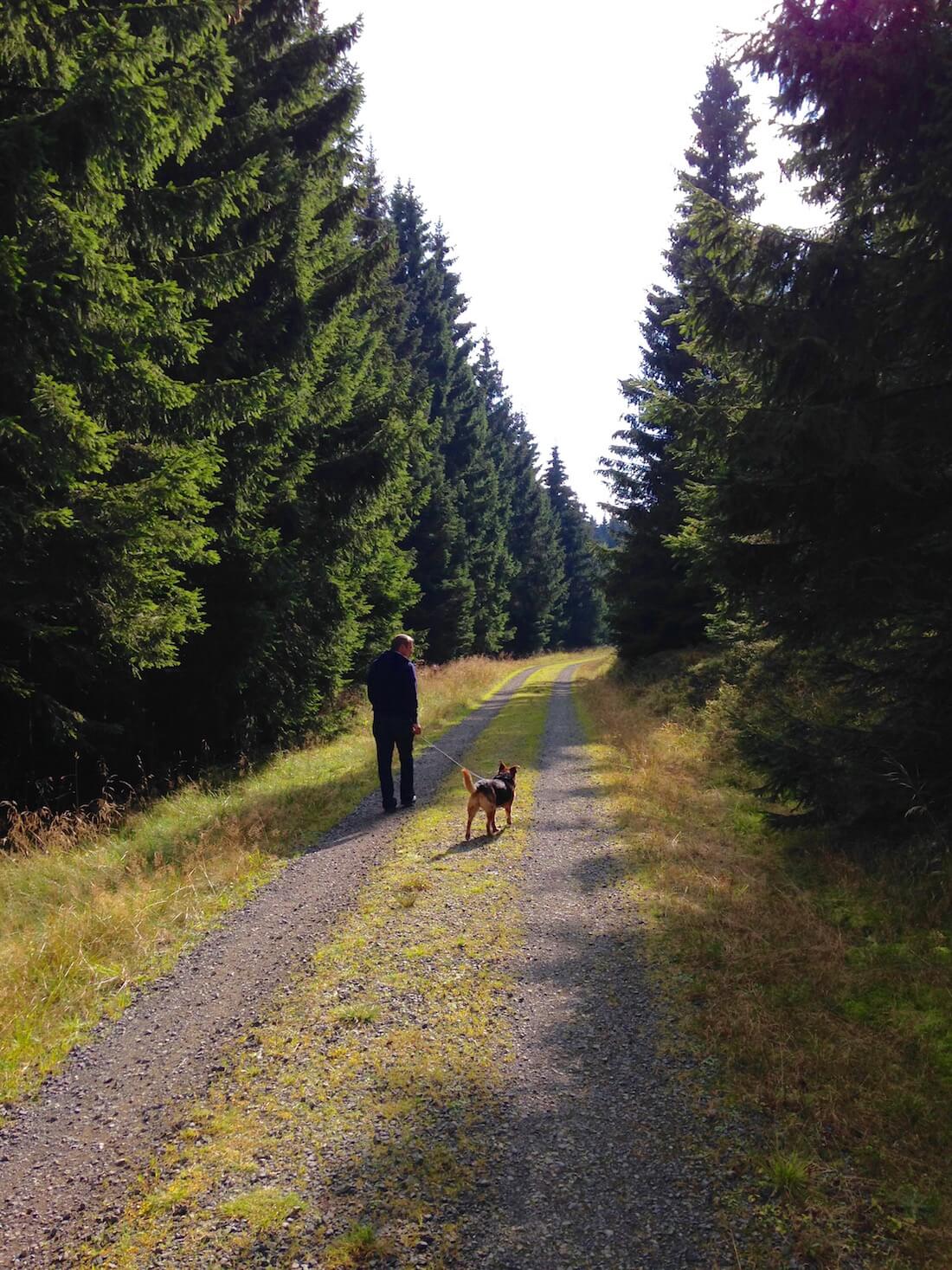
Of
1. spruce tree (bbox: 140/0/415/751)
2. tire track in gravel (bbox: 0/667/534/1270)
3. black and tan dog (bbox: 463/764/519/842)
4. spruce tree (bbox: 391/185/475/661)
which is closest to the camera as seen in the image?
tire track in gravel (bbox: 0/667/534/1270)

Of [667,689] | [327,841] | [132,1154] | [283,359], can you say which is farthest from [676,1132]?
[667,689]

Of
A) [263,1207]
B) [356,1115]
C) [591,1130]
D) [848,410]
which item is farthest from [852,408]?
[263,1207]

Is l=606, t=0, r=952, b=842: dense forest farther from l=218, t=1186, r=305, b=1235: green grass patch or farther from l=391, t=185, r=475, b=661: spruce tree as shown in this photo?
l=391, t=185, r=475, b=661: spruce tree

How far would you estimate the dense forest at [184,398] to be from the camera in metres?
5.90

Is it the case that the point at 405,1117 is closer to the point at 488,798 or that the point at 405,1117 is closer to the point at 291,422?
the point at 488,798

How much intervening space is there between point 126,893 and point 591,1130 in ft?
14.9

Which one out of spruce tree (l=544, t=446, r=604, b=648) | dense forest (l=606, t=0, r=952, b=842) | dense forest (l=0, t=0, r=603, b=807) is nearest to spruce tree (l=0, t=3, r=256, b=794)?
dense forest (l=0, t=0, r=603, b=807)

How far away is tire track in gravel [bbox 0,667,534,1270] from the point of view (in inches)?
109

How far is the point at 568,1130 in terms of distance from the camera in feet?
10.1

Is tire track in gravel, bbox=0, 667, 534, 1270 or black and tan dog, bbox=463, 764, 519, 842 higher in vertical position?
black and tan dog, bbox=463, 764, 519, 842

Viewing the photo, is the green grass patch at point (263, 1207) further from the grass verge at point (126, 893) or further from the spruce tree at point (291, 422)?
the spruce tree at point (291, 422)

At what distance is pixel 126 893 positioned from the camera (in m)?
5.93

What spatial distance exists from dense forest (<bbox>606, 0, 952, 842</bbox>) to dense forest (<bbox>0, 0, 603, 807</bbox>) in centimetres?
527

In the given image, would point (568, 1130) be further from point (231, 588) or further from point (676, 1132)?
point (231, 588)
